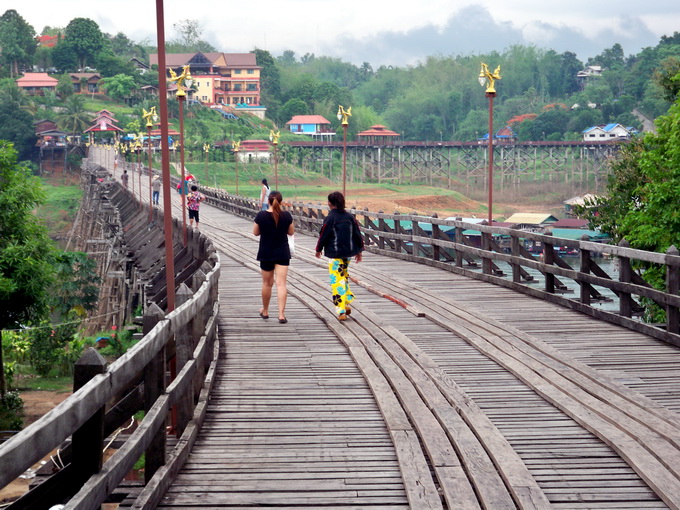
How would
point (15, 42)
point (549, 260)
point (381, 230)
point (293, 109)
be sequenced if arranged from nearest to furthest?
point (549, 260) < point (381, 230) < point (15, 42) < point (293, 109)

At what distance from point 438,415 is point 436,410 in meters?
0.12

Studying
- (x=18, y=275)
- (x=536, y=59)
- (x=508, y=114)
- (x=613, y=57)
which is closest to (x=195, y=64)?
(x=508, y=114)

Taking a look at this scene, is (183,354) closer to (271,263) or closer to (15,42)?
(271,263)

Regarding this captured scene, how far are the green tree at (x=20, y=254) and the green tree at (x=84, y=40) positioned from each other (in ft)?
404

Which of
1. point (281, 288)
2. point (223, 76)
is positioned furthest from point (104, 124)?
point (281, 288)

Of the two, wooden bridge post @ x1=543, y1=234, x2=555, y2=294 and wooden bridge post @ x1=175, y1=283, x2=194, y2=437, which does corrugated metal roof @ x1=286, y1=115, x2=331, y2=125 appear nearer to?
wooden bridge post @ x1=543, y1=234, x2=555, y2=294

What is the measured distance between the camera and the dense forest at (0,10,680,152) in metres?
128

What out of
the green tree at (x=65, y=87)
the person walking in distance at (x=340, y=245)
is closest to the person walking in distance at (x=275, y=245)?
the person walking in distance at (x=340, y=245)

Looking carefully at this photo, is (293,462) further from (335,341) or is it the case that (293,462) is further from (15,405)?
(15,405)

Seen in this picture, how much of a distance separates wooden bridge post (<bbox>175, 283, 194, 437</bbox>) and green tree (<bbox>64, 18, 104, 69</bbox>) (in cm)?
14163

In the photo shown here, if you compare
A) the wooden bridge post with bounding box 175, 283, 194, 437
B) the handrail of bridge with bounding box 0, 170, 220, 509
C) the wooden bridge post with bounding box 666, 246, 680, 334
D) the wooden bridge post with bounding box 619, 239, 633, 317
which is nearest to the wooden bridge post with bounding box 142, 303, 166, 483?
the handrail of bridge with bounding box 0, 170, 220, 509

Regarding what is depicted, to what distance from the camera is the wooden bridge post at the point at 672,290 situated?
9.25m

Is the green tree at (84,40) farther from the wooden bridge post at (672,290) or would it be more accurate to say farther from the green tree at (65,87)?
the wooden bridge post at (672,290)

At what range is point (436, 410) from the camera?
659 cm
